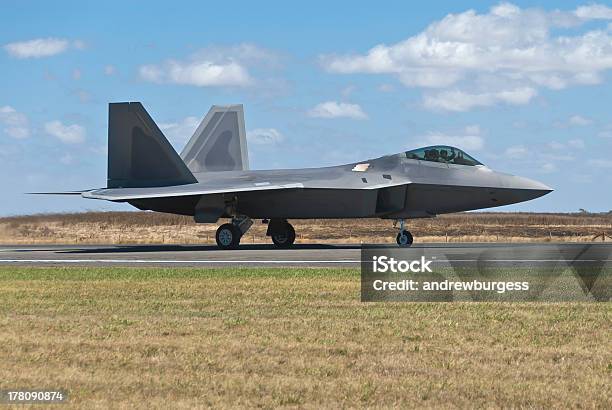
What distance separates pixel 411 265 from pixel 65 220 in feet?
90.9

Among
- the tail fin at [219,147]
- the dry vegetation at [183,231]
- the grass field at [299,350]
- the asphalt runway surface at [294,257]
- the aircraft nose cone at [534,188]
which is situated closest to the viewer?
the grass field at [299,350]

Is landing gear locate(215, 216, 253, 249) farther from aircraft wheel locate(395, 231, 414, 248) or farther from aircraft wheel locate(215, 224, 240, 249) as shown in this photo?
aircraft wheel locate(395, 231, 414, 248)

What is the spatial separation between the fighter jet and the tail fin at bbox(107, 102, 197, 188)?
32 millimetres

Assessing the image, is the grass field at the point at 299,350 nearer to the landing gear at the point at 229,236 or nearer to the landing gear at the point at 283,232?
the landing gear at the point at 229,236

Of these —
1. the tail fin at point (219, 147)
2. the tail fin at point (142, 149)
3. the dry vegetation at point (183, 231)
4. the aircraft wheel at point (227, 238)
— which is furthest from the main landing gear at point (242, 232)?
the dry vegetation at point (183, 231)

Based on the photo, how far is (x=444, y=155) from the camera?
2812cm

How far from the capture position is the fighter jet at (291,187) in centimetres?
2788

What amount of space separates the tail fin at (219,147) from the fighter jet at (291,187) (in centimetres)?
286

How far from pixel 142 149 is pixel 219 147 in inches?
202

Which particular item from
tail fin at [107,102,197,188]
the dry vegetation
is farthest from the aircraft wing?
the dry vegetation

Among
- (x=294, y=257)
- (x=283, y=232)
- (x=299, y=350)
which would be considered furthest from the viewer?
(x=283, y=232)

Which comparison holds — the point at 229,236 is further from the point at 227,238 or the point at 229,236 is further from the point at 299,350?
the point at 299,350

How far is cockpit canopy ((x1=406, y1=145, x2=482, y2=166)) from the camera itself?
92.3 ft

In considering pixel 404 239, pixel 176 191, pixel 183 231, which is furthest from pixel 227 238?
pixel 183 231
